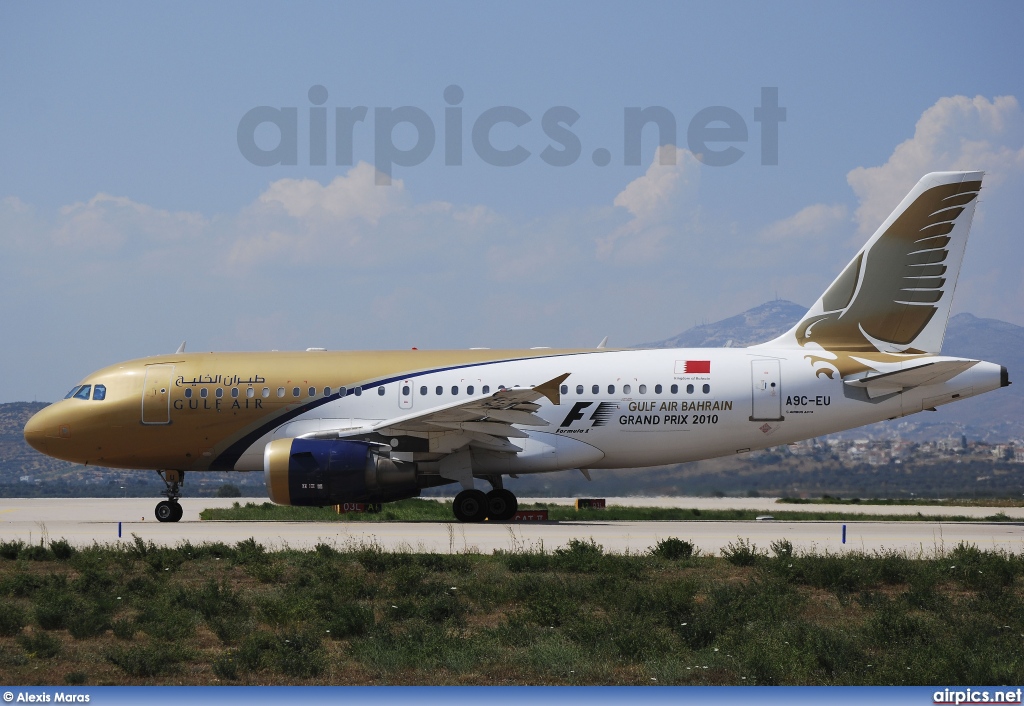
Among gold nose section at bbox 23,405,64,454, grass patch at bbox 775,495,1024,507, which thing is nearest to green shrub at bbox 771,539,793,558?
gold nose section at bbox 23,405,64,454

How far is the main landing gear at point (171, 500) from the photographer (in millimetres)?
26859

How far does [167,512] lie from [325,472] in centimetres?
653

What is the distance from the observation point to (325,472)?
2247 centimetres

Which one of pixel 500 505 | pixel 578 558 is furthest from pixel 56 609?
pixel 500 505

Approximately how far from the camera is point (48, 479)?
90812 millimetres

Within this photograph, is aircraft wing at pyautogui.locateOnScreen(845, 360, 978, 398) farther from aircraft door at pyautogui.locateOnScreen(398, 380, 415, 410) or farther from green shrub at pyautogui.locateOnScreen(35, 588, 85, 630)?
green shrub at pyautogui.locateOnScreen(35, 588, 85, 630)

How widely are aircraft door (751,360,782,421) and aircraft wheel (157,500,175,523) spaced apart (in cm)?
1394

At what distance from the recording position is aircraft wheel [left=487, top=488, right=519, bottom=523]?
24.5m

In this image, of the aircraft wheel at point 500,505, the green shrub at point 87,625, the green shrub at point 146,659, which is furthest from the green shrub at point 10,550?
the aircraft wheel at point 500,505

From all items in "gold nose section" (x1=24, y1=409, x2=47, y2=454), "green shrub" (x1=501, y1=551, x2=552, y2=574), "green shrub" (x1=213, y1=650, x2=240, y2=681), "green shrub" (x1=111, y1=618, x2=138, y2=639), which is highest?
"gold nose section" (x1=24, y1=409, x2=47, y2=454)

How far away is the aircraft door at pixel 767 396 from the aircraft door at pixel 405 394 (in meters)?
7.57

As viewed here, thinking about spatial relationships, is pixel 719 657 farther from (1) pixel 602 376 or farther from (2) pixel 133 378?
(2) pixel 133 378

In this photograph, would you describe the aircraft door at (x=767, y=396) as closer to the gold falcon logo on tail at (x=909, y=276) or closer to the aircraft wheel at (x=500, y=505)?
the gold falcon logo on tail at (x=909, y=276)

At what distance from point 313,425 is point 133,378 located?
480 centimetres
